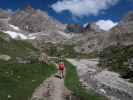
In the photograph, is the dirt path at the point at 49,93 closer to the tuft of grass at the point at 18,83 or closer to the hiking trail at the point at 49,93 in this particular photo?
the hiking trail at the point at 49,93

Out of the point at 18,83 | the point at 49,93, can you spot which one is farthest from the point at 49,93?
the point at 18,83

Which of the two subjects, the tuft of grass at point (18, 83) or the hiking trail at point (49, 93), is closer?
the hiking trail at point (49, 93)

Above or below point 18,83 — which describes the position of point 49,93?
below

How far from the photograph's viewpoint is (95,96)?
40.9 m

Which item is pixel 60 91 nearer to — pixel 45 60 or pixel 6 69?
pixel 6 69

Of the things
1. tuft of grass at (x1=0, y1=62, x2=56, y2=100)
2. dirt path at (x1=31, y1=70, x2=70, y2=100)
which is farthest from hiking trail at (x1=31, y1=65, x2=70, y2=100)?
tuft of grass at (x1=0, y1=62, x2=56, y2=100)

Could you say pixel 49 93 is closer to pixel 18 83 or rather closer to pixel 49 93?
pixel 49 93

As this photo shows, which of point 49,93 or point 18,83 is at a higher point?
point 18,83

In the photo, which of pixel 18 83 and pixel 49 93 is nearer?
pixel 49 93

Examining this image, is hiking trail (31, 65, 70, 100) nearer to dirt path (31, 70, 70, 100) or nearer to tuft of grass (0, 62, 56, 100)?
dirt path (31, 70, 70, 100)

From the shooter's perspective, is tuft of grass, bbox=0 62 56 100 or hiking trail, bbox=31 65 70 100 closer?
hiking trail, bbox=31 65 70 100

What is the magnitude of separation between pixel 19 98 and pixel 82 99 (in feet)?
28.8

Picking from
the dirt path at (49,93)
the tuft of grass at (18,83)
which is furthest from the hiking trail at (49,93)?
the tuft of grass at (18,83)

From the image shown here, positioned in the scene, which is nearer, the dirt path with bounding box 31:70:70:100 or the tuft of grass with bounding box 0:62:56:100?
the dirt path with bounding box 31:70:70:100
